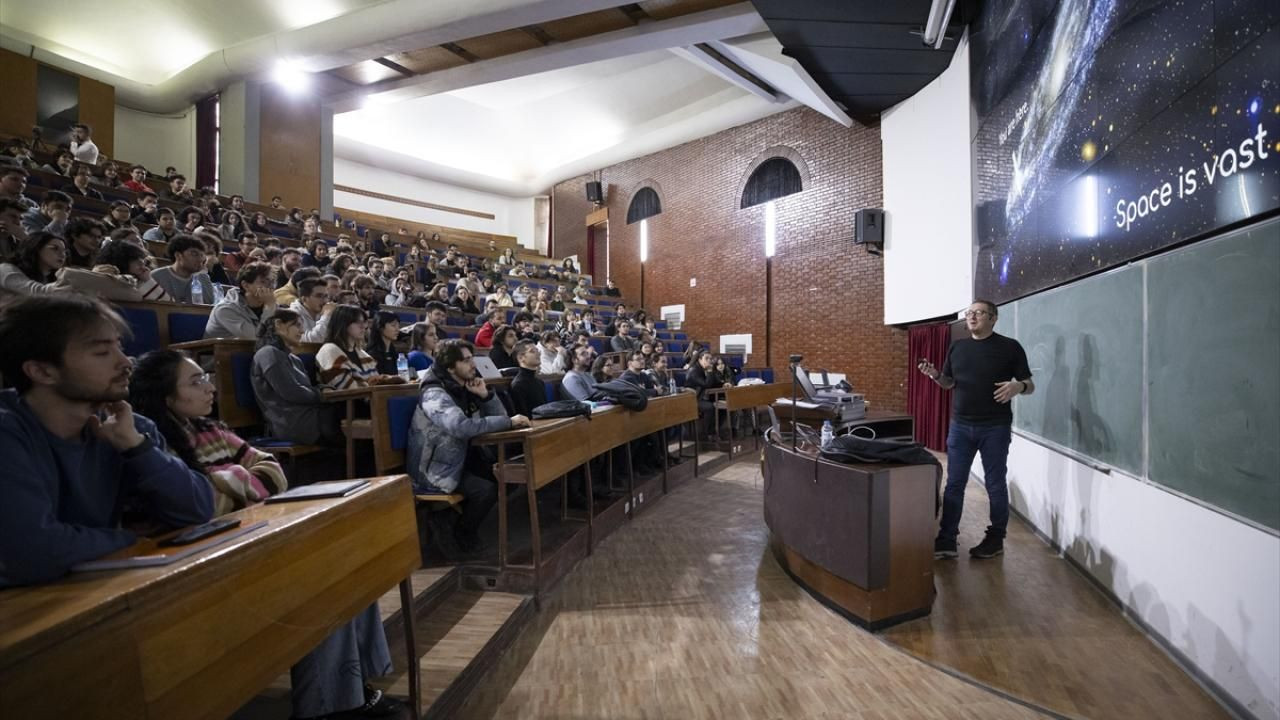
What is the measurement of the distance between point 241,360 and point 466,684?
5.94 feet

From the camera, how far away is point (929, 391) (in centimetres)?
691

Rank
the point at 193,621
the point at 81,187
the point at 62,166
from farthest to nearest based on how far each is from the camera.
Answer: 1. the point at 62,166
2. the point at 81,187
3. the point at 193,621

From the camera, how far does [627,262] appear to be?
12062 millimetres

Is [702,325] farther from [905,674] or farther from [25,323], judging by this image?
[25,323]

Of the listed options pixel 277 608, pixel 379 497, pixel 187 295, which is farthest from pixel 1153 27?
pixel 187 295

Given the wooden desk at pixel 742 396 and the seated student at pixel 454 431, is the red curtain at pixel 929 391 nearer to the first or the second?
the wooden desk at pixel 742 396

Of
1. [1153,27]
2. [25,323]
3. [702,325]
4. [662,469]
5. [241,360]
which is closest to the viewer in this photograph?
[25,323]

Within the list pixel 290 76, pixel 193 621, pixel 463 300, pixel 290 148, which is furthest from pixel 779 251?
pixel 193 621

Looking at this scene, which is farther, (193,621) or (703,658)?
(703,658)

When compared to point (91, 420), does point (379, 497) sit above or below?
below

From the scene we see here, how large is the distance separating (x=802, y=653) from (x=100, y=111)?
1181 centimetres

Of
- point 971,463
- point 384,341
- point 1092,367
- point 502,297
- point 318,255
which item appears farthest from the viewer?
point 502,297

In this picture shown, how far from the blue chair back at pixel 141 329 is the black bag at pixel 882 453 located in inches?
119

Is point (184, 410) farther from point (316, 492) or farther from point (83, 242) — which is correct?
point (83, 242)
